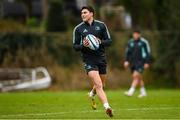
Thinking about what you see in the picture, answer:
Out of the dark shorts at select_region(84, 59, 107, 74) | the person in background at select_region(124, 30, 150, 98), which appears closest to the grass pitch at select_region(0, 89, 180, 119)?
the dark shorts at select_region(84, 59, 107, 74)

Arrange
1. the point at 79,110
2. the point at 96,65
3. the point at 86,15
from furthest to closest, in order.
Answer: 1. the point at 79,110
2. the point at 96,65
3. the point at 86,15

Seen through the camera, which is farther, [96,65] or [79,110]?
[79,110]

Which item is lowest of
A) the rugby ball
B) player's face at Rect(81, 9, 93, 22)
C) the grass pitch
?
the grass pitch

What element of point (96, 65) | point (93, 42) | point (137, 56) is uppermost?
point (93, 42)

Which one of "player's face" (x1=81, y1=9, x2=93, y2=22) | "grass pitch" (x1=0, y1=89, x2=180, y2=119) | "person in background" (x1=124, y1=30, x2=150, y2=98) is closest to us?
"grass pitch" (x1=0, y1=89, x2=180, y2=119)

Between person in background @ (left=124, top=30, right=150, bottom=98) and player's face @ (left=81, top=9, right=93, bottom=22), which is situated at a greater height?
player's face @ (left=81, top=9, right=93, bottom=22)

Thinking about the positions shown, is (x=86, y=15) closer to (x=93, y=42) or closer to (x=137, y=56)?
(x=93, y=42)

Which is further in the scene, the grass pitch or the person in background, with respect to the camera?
the person in background

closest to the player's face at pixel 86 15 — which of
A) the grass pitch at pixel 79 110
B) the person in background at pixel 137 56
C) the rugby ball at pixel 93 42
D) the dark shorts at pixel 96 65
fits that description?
the rugby ball at pixel 93 42

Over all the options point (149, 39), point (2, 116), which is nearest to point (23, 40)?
point (149, 39)

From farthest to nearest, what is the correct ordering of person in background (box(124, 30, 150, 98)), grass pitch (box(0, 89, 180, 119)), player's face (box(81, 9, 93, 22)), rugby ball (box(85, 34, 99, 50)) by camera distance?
1. person in background (box(124, 30, 150, 98))
2. player's face (box(81, 9, 93, 22))
3. rugby ball (box(85, 34, 99, 50))
4. grass pitch (box(0, 89, 180, 119))

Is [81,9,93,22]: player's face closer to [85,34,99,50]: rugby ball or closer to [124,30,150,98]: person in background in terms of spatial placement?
[85,34,99,50]: rugby ball

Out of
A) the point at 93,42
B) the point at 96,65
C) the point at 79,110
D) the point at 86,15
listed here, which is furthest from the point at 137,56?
the point at 93,42

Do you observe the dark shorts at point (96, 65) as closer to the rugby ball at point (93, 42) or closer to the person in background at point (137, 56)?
the rugby ball at point (93, 42)
